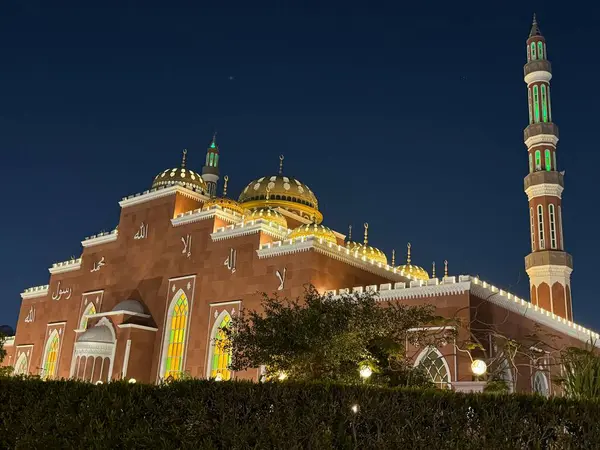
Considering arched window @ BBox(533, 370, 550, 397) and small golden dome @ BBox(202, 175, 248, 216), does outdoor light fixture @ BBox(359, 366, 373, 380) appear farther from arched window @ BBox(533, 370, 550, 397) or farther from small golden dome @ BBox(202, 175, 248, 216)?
small golden dome @ BBox(202, 175, 248, 216)

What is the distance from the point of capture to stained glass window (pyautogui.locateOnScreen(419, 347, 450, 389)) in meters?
20.4

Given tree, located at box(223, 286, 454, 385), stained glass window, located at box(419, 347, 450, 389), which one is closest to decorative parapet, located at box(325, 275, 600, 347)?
tree, located at box(223, 286, 454, 385)

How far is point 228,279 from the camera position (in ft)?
89.4

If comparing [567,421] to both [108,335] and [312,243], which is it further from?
[108,335]

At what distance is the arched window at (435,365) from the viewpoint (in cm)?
2036

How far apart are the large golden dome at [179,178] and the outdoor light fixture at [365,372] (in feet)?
58.5

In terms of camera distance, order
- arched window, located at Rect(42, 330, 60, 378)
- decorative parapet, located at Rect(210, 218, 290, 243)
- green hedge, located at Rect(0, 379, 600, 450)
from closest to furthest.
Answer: green hedge, located at Rect(0, 379, 600, 450) < decorative parapet, located at Rect(210, 218, 290, 243) < arched window, located at Rect(42, 330, 60, 378)

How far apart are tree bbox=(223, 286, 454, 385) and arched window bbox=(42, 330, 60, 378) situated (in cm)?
1914

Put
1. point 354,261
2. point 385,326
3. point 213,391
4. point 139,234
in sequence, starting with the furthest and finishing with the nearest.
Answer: point 139,234, point 354,261, point 385,326, point 213,391

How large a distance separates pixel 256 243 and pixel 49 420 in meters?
17.2

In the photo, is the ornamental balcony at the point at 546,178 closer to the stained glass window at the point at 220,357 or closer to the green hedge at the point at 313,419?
the stained glass window at the point at 220,357

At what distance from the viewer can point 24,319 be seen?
37938 mm

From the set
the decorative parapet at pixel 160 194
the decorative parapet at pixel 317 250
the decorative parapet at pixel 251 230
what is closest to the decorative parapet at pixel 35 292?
the decorative parapet at pixel 160 194

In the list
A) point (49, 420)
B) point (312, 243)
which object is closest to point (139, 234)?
point (312, 243)
